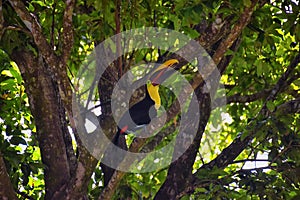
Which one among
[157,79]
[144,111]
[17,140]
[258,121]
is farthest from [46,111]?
[258,121]

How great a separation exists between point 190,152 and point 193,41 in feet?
4.14

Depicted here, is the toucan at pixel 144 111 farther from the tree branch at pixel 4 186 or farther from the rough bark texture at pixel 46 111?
the tree branch at pixel 4 186

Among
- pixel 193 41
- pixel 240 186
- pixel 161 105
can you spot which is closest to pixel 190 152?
pixel 161 105

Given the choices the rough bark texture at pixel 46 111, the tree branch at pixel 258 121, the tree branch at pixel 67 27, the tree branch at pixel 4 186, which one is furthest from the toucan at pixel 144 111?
the tree branch at pixel 4 186

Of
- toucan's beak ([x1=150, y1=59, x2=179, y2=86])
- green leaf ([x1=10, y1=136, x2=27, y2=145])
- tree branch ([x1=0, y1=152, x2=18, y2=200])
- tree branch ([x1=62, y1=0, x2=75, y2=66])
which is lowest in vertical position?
tree branch ([x1=0, y1=152, x2=18, y2=200])

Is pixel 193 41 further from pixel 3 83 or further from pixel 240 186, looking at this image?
pixel 3 83

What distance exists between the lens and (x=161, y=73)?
5324 mm

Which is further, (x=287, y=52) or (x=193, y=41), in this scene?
(x=287, y=52)

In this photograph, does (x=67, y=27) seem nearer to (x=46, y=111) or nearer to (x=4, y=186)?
(x=46, y=111)

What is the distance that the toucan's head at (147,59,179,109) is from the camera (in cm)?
507

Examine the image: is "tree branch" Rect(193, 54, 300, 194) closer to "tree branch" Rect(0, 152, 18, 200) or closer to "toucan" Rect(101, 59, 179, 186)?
"toucan" Rect(101, 59, 179, 186)

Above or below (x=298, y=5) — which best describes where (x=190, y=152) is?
below

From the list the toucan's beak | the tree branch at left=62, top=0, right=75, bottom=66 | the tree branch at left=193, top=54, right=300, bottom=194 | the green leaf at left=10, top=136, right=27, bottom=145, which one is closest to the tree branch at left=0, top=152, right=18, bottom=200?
the green leaf at left=10, top=136, right=27, bottom=145

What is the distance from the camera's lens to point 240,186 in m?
5.04
